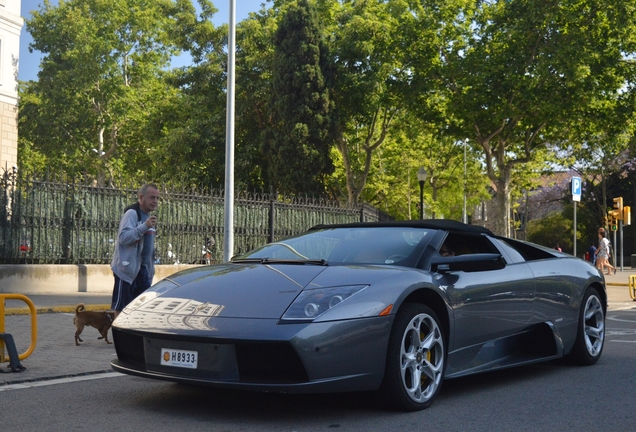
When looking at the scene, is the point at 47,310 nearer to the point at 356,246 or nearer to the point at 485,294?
the point at 356,246

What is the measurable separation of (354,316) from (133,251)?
3893 mm

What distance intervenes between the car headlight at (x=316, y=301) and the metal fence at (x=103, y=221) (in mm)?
12164

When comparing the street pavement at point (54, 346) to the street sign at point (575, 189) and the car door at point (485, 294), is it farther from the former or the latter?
the street sign at point (575, 189)

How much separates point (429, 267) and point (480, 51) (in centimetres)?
2609

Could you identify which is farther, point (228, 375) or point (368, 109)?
point (368, 109)

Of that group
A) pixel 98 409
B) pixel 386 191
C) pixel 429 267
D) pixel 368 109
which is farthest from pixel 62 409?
pixel 386 191

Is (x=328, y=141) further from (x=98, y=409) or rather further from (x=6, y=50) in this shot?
(x=98, y=409)

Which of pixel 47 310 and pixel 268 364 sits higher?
pixel 268 364

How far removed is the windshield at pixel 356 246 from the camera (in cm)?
596

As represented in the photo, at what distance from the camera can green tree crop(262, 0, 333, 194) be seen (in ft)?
113

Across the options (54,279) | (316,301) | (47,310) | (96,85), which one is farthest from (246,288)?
(96,85)

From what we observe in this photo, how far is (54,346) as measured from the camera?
8.84m

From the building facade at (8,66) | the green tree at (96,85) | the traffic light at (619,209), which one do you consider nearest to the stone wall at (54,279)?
the building facade at (8,66)

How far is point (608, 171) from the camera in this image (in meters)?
55.2
